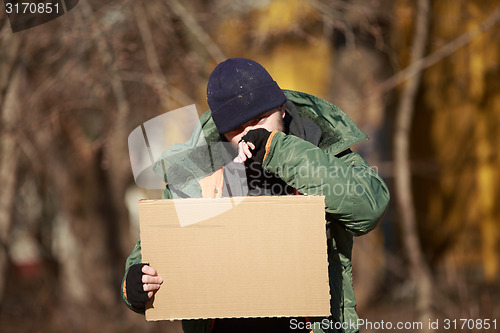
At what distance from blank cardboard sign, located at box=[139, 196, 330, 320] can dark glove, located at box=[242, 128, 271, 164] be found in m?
0.21

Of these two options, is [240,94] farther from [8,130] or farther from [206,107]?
[206,107]

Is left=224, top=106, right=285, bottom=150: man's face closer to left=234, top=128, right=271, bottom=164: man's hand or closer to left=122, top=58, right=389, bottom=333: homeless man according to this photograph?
left=122, top=58, right=389, bottom=333: homeless man

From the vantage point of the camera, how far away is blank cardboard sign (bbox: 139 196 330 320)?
1834mm

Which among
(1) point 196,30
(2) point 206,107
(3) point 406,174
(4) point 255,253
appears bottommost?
(3) point 406,174

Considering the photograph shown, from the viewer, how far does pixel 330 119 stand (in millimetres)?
2271

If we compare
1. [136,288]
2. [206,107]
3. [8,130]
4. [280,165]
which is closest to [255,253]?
[280,165]

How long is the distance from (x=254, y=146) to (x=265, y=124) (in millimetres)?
243

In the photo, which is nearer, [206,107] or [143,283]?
[143,283]

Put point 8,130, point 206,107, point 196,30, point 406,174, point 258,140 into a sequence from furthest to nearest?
point 206,107 < point 406,174 < point 196,30 < point 8,130 < point 258,140

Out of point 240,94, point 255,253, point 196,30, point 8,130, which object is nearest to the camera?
point 255,253

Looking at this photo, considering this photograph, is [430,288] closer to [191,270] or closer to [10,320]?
[191,270]

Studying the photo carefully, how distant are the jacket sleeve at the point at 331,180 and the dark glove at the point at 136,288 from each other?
57 centimetres

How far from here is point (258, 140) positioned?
1998mm

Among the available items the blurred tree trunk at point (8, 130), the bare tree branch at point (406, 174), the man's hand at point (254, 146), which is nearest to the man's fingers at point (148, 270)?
→ the man's hand at point (254, 146)
